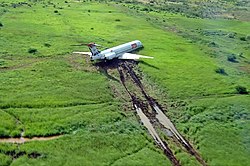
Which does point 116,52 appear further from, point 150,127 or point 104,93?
point 150,127

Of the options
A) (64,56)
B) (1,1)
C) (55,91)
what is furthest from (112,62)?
(1,1)

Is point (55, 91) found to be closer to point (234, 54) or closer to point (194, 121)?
point (194, 121)

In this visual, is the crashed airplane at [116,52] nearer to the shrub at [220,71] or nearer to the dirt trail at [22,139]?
the shrub at [220,71]

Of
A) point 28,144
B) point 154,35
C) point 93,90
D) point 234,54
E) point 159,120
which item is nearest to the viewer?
point 28,144

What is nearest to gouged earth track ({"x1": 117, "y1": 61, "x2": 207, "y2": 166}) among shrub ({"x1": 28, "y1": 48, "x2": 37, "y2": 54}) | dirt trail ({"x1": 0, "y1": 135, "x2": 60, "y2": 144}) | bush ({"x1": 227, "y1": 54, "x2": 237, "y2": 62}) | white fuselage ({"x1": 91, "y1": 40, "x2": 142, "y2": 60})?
white fuselage ({"x1": 91, "y1": 40, "x2": 142, "y2": 60})

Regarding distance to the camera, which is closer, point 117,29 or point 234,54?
point 234,54

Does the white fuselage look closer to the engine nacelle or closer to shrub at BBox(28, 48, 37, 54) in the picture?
the engine nacelle

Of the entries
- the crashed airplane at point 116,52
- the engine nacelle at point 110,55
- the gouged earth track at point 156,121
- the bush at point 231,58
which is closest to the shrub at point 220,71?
the bush at point 231,58
